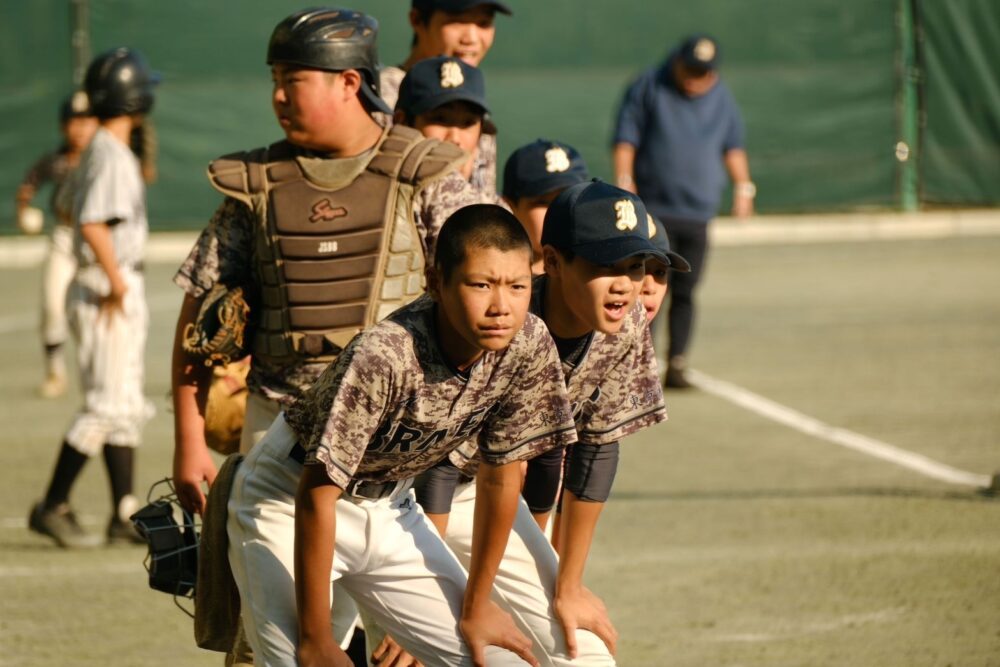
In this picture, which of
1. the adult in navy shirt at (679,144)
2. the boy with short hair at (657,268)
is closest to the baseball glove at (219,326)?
the boy with short hair at (657,268)

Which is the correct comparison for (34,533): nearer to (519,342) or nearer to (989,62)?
(519,342)

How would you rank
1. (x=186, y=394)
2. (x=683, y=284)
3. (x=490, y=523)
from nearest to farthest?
1. (x=490, y=523)
2. (x=186, y=394)
3. (x=683, y=284)

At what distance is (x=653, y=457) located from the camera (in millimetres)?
9172

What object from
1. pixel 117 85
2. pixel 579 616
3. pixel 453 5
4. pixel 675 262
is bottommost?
pixel 579 616

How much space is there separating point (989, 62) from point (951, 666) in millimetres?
16883

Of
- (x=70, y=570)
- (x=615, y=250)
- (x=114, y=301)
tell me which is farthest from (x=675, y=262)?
(x=114, y=301)

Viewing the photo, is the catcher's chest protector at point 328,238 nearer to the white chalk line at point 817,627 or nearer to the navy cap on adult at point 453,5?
the navy cap on adult at point 453,5

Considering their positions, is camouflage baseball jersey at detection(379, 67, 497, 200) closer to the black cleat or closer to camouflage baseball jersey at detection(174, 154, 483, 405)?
camouflage baseball jersey at detection(174, 154, 483, 405)

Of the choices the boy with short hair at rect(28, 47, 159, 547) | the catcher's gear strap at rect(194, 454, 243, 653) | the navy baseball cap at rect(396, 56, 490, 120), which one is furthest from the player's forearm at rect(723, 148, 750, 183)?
the catcher's gear strap at rect(194, 454, 243, 653)

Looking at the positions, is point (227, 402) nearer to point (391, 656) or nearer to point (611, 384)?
point (391, 656)

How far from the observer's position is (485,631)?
13.9 feet

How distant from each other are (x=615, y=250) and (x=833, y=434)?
5.62 metres

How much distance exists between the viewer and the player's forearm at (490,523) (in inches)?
165

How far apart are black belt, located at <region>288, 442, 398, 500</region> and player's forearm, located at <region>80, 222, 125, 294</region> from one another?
3.56m
